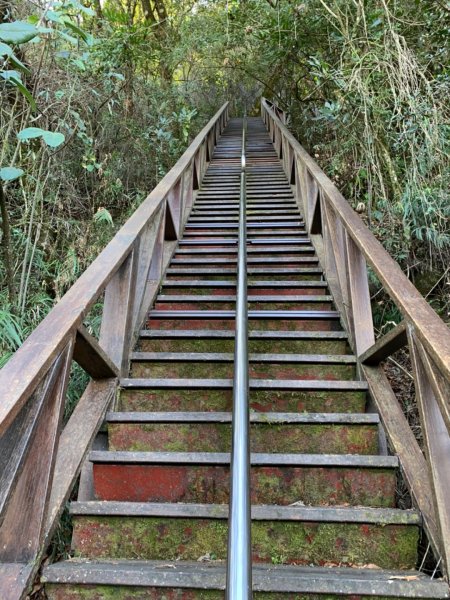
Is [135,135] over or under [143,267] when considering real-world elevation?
over

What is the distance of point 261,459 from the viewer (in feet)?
6.30

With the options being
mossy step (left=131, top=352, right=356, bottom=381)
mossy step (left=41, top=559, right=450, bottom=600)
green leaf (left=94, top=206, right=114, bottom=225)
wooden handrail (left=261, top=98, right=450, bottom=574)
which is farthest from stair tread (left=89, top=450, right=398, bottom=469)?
green leaf (left=94, top=206, right=114, bottom=225)

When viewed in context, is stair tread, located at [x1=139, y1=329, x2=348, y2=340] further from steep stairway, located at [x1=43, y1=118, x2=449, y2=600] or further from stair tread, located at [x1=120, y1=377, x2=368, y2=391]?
stair tread, located at [x1=120, y1=377, x2=368, y2=391]

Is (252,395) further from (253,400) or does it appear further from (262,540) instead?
(262,540)

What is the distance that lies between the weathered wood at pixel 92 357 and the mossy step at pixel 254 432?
23cm

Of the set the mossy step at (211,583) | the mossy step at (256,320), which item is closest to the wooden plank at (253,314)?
the mossy step at (256,320)

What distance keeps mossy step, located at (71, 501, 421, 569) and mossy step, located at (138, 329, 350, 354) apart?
3.89 feet

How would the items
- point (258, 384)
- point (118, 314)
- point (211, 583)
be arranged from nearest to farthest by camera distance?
1. point (211, 583)
2. point (258, 384)
3. point (118, 314)

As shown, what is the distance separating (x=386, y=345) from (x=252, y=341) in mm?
949

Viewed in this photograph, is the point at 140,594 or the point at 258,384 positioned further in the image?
the point at 258,384

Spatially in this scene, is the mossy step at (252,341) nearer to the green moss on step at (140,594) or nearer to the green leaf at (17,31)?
the green moss on step at (140,594)

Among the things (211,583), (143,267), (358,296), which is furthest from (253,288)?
(211,583)

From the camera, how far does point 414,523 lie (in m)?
1.67

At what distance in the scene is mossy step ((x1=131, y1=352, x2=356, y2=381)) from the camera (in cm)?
257
